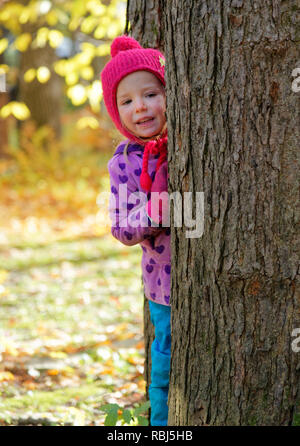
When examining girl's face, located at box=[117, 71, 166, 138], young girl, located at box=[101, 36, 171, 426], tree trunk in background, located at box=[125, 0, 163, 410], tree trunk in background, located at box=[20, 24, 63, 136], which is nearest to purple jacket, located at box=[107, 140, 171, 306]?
young girl, located at box=[101, 36, 171, 426]

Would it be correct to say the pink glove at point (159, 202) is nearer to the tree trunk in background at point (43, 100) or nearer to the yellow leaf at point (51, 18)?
the yellow leaf at point (51, 18)

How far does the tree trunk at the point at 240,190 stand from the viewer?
2.01 metres

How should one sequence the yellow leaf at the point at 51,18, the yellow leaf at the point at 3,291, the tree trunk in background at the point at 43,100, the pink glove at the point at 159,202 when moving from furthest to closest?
the tree trunk in background at the point at 43,100
the yellow leaf at the point at 3,291
the yellow leaf at the point at 51,18
the pink glove at the point at 159,202

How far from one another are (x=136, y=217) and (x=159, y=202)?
0.15 metres

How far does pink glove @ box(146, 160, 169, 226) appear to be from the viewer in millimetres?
2406

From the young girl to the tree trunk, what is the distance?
23 cm

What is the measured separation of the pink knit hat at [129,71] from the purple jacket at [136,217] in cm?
6

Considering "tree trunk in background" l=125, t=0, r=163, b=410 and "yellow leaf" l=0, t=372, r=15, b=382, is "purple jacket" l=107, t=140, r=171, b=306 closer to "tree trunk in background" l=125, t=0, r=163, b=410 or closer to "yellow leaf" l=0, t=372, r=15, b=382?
"tree trunk in background" l=125, t=0, r=163, b=410

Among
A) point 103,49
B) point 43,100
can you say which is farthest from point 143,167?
point 43,100

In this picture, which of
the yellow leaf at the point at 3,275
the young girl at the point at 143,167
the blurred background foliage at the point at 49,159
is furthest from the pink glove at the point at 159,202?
the blurred background foliage at the point at 49,159

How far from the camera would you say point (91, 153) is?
55.1 feet

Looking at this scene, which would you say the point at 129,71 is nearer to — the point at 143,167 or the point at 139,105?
the point at 139,105
